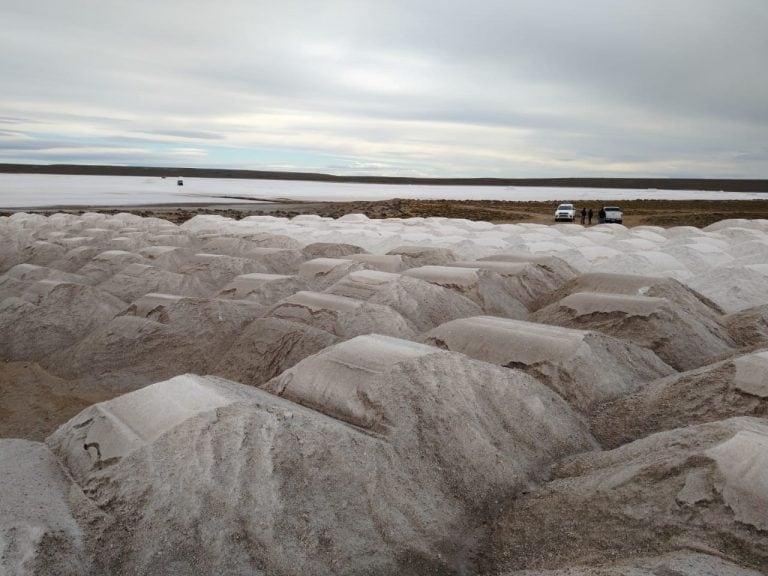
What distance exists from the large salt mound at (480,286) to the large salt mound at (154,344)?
3.98 metres

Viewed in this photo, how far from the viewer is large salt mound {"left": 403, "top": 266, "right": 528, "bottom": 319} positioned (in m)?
12.9

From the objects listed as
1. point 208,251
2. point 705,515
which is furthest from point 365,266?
point 705,515

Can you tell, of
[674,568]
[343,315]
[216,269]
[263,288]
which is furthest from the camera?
[216,269]

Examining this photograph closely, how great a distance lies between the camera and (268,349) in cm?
1052

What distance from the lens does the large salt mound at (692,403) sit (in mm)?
6641

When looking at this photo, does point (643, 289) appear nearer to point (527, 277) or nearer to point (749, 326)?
point (749, 326)

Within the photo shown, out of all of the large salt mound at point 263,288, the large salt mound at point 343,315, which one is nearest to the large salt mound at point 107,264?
the large salt mound at point 263,288

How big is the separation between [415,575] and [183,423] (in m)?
2.31

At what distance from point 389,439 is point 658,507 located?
239 centimetres

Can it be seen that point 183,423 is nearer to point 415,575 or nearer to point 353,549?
point 353,549

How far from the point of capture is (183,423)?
5227 millimetres

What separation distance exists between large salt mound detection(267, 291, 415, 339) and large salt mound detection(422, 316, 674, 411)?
1400mm

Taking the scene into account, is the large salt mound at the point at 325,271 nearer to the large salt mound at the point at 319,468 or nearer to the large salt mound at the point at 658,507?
the large salt mound at the point at 319,468

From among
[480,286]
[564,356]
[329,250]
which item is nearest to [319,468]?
[564,356]
